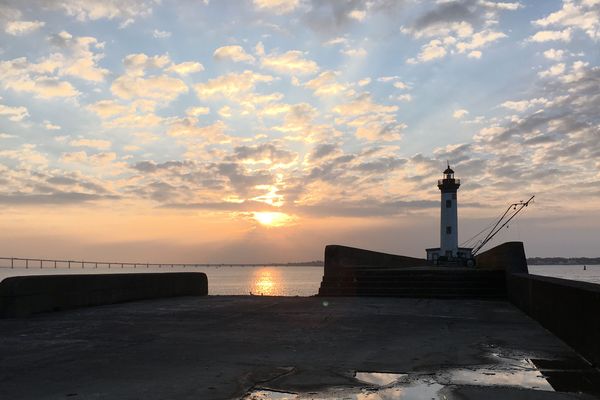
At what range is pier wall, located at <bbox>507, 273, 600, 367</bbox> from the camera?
6062 mm

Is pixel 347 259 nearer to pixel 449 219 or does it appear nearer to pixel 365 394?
pixel 365 394

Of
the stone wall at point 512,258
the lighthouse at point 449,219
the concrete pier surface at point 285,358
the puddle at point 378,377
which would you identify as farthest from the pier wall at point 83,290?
the lighthouse at point 449,219

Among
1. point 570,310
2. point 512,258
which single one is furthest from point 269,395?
point 512,258

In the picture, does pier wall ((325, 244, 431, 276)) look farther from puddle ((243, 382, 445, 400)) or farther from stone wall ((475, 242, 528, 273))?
puddle ((243, 382, 445, 400))

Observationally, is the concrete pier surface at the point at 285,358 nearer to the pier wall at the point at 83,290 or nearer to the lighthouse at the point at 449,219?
the pier wall at the point at 83,290

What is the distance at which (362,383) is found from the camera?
5.03m

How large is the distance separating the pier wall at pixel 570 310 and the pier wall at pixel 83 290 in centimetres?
1015

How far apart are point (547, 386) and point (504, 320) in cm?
563

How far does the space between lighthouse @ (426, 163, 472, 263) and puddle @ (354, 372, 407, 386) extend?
142ft

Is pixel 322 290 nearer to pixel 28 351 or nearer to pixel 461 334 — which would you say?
pixel 461 334

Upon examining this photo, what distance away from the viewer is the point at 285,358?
245 inches

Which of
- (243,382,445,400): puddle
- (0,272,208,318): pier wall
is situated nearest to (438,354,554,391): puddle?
(243,382,445,400): puddle

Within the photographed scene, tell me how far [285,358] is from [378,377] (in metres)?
1.37

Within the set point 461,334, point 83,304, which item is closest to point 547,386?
point 461,334
